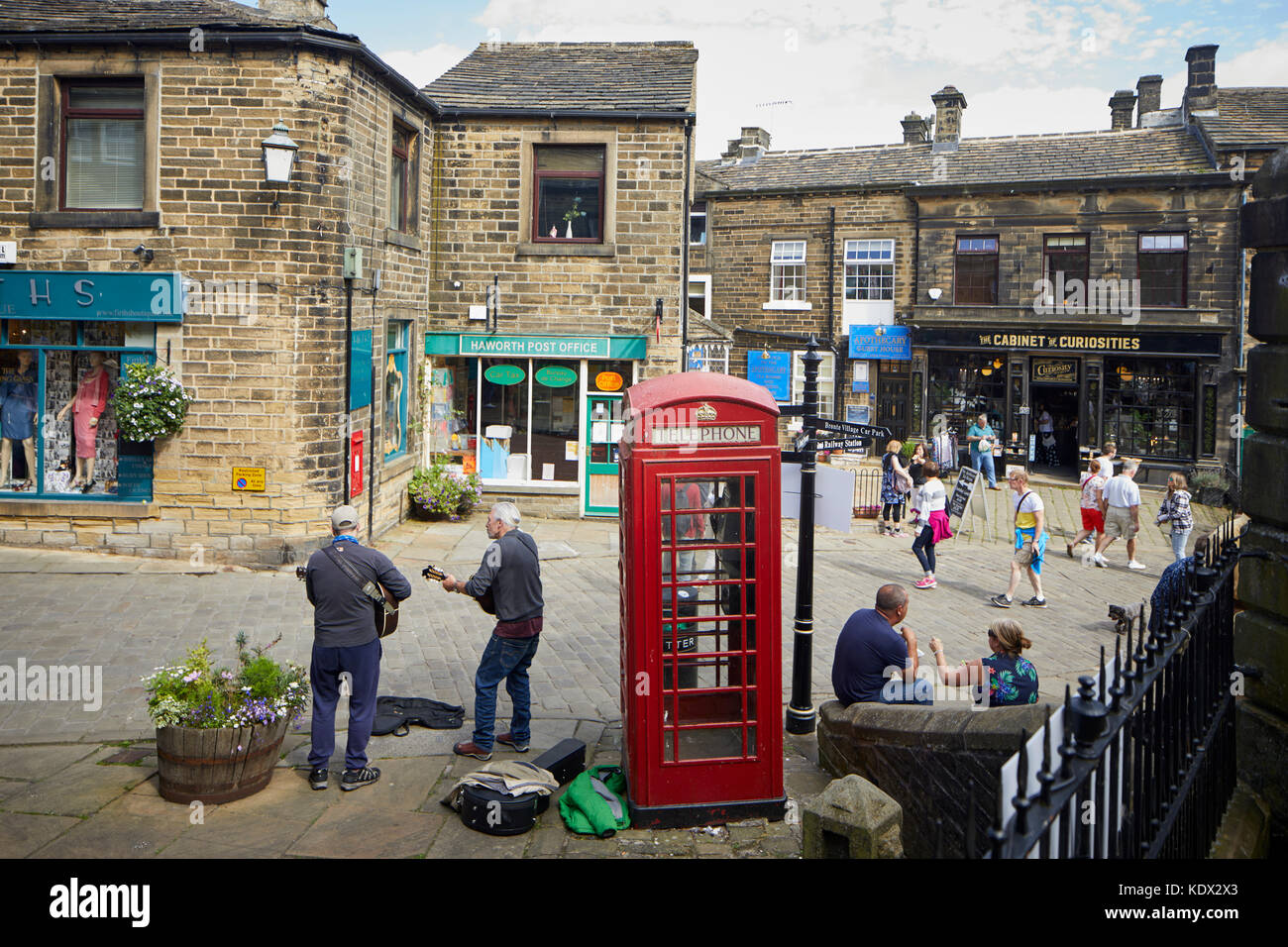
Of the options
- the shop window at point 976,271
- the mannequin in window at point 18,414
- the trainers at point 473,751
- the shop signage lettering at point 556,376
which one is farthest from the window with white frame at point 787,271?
the trainers at point 473,751

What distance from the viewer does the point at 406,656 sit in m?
10.5

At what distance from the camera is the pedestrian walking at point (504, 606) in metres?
7.54

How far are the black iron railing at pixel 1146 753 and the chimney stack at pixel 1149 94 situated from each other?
95.9 ft

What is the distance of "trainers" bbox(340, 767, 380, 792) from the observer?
7199 mm

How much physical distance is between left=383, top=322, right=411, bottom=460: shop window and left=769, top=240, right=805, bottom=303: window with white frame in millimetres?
16469

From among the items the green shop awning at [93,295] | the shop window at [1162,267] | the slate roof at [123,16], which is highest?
the slate roof at [123,16]

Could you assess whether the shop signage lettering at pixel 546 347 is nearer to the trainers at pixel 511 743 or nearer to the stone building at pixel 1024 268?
the trainers at pixel 511 743

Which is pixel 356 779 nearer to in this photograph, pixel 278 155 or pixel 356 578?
pixel 356 578

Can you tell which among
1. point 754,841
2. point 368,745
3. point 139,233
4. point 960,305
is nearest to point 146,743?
point 368,745

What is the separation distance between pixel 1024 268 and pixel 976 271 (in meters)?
1.26

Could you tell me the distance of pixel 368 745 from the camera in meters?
7.98

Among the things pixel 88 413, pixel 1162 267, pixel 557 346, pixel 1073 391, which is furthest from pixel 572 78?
pixel 1073 391

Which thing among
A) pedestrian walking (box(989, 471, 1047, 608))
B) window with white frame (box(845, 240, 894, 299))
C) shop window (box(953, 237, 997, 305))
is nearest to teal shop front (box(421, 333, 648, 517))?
pedestrian walking (box(989, 471, 1047, 608))

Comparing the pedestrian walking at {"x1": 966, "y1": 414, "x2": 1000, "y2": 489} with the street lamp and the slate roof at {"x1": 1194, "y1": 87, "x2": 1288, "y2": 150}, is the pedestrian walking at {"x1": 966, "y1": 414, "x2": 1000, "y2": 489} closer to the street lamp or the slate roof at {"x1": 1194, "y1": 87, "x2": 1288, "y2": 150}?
the slate roof at {"x1": 1194, "y1": 87, "x2": 1288, "y2": 150}
